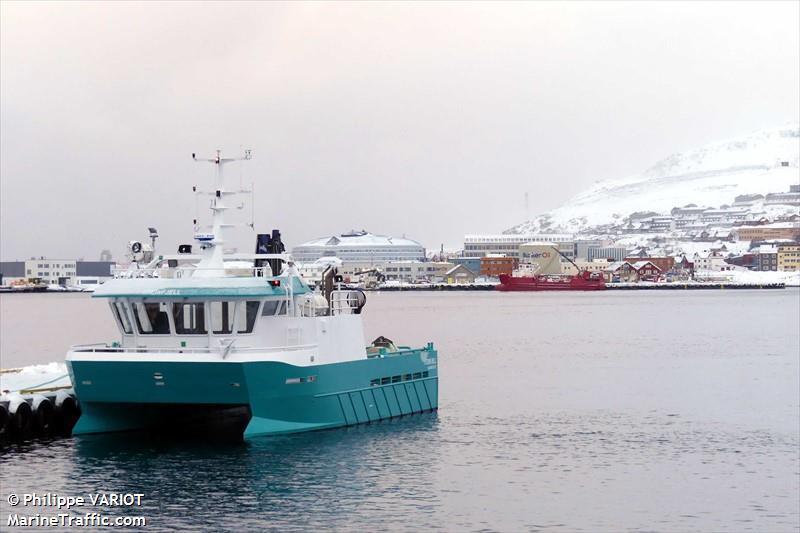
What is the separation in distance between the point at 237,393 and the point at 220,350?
1.03m

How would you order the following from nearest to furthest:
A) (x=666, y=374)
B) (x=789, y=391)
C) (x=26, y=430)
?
(x=26, y=430) → (x=789, y=391) → (x=666, y=374)

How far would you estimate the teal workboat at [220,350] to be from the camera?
29922mm

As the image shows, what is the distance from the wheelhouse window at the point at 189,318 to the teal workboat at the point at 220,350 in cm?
2

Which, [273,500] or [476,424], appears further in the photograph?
[476,424]

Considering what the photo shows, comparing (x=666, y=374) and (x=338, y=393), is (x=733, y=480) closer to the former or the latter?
(x=338, y=393)

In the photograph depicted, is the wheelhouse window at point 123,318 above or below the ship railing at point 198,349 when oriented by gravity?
above

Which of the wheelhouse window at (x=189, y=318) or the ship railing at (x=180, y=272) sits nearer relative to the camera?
the wheelhouse window at (x=189, y=318)

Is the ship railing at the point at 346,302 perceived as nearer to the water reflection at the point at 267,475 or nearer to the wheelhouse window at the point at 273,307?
the wheelhouse window at the point at 273,307

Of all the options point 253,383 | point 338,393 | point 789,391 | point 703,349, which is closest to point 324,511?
point 253,383

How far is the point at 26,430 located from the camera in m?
31.6

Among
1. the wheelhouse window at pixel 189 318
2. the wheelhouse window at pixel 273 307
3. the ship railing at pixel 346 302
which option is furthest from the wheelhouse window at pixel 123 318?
the ship railing at pixel 346 302

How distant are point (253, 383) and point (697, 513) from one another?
9859 mm

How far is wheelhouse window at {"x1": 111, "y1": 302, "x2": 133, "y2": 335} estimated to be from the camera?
3145 centimetres

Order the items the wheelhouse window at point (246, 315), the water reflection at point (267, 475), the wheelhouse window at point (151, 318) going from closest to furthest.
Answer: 1. the water reflection at point (267, 475)
2. the wheelhouse window at point (246, 315)
3. the wheelhouse window at point (151, 318)
